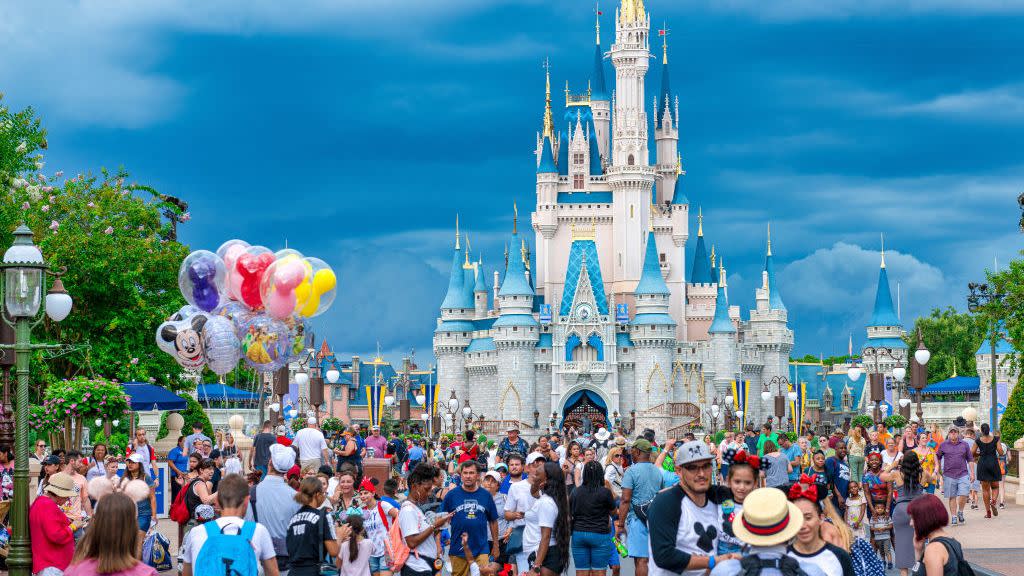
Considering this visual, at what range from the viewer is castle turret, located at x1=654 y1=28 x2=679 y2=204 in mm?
100062

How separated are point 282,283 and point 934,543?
11267 mm

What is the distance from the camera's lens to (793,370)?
107 m

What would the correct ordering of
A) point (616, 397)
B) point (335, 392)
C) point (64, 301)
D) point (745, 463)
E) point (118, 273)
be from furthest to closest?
point (335, 392), point (616, 397), point (118, 273), point (64, 301), point (745, 463)

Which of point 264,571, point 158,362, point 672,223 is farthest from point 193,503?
point 672,223

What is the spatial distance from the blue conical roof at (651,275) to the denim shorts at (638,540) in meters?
74.4

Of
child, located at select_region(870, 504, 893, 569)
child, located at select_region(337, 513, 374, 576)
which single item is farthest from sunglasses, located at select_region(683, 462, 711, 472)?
child, located at select_region(870, 504, 893, 569)

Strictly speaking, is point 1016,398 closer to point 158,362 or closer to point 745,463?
point 158,362

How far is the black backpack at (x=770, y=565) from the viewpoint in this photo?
7.05m

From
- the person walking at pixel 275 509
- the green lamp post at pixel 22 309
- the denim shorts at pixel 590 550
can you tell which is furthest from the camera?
the denim shorts at pixel 590 550

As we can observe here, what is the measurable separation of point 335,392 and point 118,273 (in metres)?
68.5

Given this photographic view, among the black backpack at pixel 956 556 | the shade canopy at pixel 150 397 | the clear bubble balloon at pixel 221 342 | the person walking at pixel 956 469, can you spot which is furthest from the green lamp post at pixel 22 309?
the shade canopy at pixel 150 397

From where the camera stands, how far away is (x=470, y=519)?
12258mm

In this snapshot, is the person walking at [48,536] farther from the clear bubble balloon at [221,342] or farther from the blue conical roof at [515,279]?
the blue conical roof at [515,279]

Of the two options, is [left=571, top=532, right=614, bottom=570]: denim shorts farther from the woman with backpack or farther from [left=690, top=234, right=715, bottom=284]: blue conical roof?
[left=690, top=234, right=715, bottom=284]: blue conical roof
